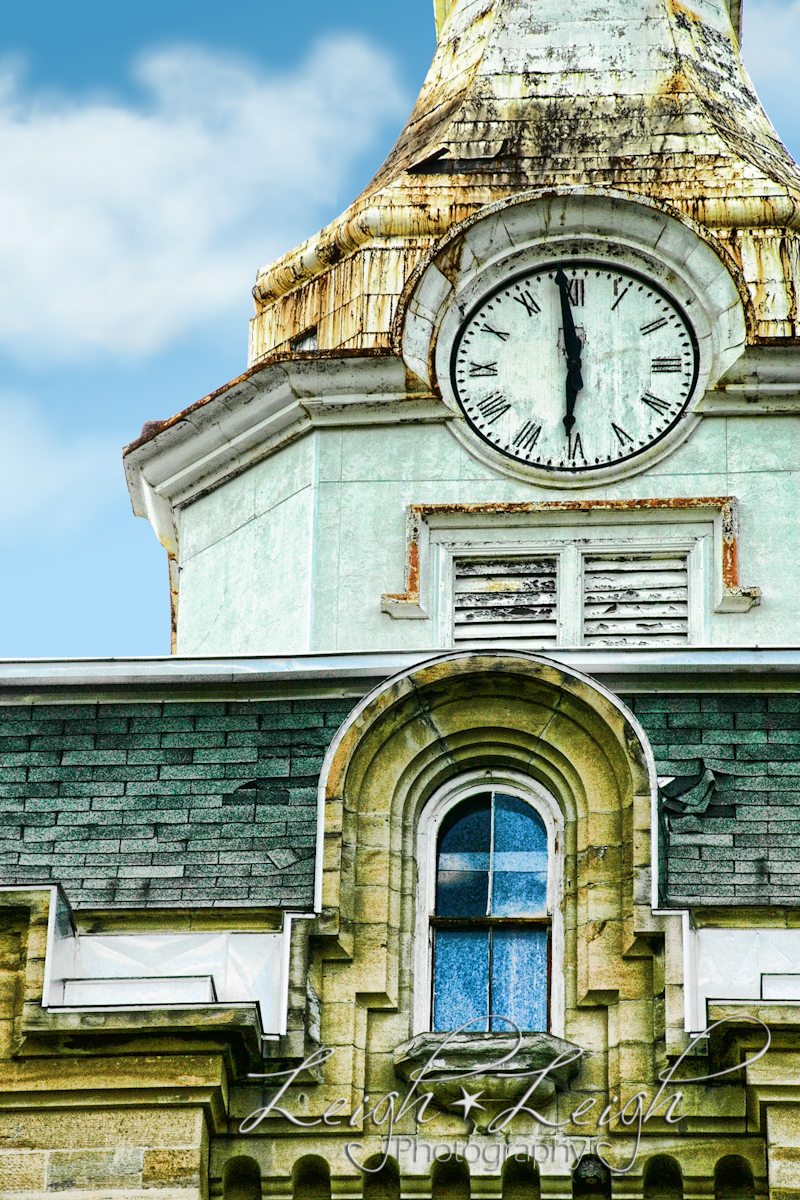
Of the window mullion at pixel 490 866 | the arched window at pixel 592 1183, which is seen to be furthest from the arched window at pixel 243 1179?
the window mullion at pixel 490 866

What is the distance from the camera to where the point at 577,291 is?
25.9 metres

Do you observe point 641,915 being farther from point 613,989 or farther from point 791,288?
point 791,288

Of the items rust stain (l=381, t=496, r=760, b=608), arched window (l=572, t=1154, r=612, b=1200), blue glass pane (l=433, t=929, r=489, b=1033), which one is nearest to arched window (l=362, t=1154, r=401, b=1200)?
arched window (l=572, t=1154, r=612, b=1200)

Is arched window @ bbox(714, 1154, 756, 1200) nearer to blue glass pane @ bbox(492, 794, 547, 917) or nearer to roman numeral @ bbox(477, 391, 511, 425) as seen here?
blue glass pane @ bbox(492, 794, 547, 917)

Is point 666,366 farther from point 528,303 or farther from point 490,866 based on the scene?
point 490,866

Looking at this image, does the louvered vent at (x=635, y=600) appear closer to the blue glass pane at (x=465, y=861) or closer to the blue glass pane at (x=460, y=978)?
the blue glass pane at (x=465, y=861)

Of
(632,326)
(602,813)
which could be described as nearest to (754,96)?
(632,326)

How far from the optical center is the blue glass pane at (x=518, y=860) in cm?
Result: 2047

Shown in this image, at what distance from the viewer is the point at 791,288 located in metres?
25.8

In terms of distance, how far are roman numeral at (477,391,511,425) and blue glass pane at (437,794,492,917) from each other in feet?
17.7

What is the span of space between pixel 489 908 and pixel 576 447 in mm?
5981

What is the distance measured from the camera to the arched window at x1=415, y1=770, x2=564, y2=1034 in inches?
790

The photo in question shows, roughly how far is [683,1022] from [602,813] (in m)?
1.82

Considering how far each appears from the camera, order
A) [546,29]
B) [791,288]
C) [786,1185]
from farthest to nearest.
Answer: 1. [546,29]
2. [791,288]
3. [786,1185]
